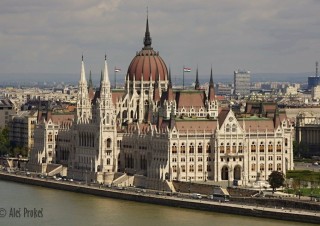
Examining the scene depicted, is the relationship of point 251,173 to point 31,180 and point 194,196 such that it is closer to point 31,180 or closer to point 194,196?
point 194,196

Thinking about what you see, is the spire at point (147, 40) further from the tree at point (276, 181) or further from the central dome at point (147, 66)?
the tree at point (276, 181)

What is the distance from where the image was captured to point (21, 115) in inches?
5817

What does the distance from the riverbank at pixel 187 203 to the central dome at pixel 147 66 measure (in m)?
13.8

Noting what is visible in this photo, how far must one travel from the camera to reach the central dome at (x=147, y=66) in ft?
407

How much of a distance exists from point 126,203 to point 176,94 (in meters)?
18.9

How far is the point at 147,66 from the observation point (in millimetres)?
124312

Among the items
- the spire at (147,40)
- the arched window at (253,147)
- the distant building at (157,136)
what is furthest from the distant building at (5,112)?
the arched window at (253,147)

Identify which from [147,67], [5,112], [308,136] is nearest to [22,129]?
[5,112]

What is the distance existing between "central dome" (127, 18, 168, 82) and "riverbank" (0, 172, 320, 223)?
13.8 meters

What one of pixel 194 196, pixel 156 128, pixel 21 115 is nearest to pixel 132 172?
pixel 156 128

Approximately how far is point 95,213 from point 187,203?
671 centimetres

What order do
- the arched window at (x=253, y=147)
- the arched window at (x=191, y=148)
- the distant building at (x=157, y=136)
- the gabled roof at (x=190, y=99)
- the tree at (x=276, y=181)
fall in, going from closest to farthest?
the tree at (x=276, y=181) → the arched window at (x=191, y=148) → the distant building at (x=157, y=136) → the arched window at (x=253, y=147) → the gabled roof at (x=190, y=99)

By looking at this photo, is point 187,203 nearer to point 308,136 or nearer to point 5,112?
point 308,136

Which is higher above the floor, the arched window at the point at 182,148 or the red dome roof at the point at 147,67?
the red dome roof at the point at 147,67
